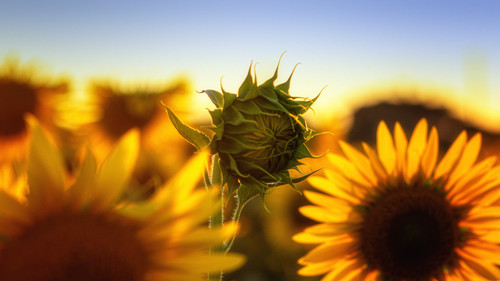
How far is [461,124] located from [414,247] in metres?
7.57

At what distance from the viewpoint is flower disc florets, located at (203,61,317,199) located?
66.1 inches

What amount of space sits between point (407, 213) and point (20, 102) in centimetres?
265

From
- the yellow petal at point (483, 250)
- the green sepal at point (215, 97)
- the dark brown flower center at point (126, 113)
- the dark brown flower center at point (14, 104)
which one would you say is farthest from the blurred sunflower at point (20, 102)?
the yellow petal at point (483, 250)

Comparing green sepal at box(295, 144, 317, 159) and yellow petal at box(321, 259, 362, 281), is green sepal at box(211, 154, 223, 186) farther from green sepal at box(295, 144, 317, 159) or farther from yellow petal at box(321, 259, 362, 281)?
yellow petal at box(321, 259, 362, 281)

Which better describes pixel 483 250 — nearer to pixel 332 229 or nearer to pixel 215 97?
pixel 332 229

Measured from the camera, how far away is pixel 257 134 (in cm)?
171

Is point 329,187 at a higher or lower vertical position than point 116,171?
lower

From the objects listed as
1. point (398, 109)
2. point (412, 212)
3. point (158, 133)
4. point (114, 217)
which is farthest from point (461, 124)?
point (114, 217)

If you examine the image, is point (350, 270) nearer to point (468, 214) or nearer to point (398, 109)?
point (468, 214)

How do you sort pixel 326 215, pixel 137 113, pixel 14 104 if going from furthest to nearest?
pixel 137 113
pixel 14 104
pixel 326 215

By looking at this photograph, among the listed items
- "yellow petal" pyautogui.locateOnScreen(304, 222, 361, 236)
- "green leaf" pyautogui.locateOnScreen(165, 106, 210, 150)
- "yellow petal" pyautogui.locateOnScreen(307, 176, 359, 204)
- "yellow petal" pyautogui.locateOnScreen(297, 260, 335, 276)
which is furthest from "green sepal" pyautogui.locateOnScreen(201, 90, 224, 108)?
"yellow petal" pyautogui.locateOnScreen(297, 260, 335, 276)

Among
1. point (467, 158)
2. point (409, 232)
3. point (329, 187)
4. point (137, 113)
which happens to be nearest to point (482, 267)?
point (409, 232)

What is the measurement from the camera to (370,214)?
6.90ft

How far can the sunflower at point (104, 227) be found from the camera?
1.07 m
